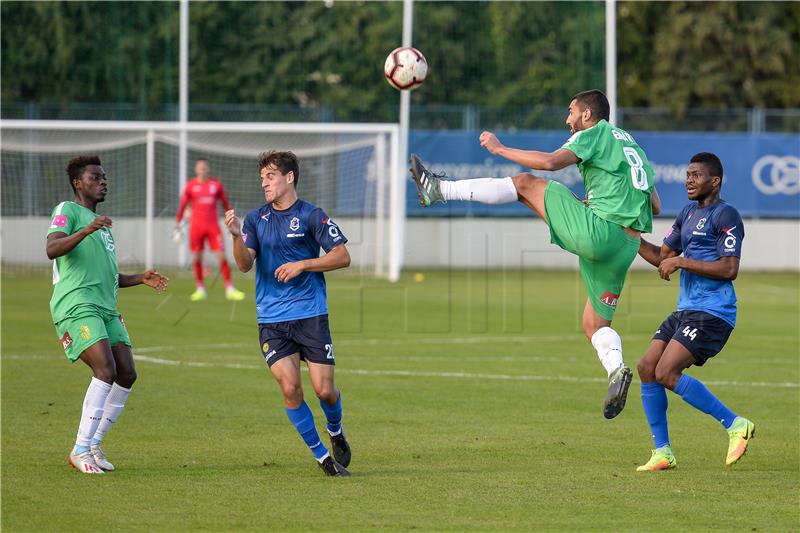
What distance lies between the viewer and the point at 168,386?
43.9ft

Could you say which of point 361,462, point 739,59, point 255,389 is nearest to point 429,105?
point 739,59

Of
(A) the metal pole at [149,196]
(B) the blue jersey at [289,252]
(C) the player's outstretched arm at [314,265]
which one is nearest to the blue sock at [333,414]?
(B) the blue jersey at [289,252]

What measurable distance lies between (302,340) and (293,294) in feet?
1.12

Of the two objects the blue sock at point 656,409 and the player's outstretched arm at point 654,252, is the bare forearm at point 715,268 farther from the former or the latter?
the blue sock at point 656,409

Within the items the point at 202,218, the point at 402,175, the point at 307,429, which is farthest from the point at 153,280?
the point at 402,175

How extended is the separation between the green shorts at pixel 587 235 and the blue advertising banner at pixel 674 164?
2335cm

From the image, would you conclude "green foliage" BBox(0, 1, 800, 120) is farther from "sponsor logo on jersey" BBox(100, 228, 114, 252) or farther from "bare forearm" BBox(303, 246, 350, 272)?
"bare forearm" BBox(303, 246, 350, 272)

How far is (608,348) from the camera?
→ 905 cm

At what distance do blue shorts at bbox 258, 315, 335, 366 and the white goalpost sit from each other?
18273 mm

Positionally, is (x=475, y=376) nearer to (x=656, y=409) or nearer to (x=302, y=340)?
(x=656, y=409)

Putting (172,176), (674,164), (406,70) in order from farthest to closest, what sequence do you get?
(674,164), (172,176), (406,70)

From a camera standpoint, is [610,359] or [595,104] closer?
[610,359]

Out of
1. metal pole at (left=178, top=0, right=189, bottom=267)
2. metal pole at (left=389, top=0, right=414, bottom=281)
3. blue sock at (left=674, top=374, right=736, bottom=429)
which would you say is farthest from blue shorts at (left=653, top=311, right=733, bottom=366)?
metal pole at (left=178, top=0, right=189, bottom=267)

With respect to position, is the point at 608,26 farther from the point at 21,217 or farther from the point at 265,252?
the point at 265,252
